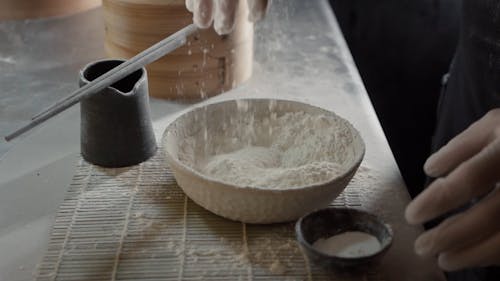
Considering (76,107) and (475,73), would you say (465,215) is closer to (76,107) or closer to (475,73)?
(475,73)

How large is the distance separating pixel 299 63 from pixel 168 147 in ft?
1.79

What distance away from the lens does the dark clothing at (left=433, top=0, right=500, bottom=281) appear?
1026 millimetres

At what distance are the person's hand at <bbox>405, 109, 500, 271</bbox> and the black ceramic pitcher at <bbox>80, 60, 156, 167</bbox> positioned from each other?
428 mm

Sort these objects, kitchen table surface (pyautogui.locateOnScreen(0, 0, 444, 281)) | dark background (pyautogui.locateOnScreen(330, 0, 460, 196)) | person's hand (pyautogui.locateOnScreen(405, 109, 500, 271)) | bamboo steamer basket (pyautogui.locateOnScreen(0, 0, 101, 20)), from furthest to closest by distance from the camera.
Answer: dark background (pyautogui.locateOnScreen(330, 0, 460, 196)) < bamboo steamer basket (pyautogui.locateOnScreen(0, 0, 101, 20)) < kitchen table surface (pyautogui.locateOnScreen(0, 0, 444, 281)) < person's hand (pyautogui.locateOnScreen(405, 109, 500, 271))

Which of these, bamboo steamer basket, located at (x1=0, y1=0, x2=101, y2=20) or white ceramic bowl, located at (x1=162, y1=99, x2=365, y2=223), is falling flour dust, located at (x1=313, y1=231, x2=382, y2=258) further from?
bamboo steamer basket, located at (x1=0, y1=0, x2=101, y2=20)

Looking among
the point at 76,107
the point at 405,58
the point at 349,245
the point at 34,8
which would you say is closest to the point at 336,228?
the point at 349,245

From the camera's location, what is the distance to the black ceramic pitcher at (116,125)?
3.04 feet

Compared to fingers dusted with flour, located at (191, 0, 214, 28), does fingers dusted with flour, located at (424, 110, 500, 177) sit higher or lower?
lower

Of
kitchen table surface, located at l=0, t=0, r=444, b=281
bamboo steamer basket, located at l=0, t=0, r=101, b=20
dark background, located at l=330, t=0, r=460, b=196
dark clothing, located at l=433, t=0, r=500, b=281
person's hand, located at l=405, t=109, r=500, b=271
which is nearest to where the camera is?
person's hand, located at l=405, t=109, r=500, b=271

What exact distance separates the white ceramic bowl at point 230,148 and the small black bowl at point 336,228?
24mm

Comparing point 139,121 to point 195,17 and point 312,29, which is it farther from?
point 312,29

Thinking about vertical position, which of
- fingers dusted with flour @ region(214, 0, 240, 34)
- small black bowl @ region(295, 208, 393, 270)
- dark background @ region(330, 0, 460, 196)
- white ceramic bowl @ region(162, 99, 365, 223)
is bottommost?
dark background @ region(330, 0, 460, 196)

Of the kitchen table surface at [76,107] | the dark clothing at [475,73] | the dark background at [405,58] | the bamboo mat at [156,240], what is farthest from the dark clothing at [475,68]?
the dark background at [405,58]

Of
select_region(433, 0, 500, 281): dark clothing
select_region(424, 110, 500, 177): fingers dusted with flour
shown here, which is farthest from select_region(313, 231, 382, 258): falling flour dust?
select_region(433, 0, 500, 281): dark clothing
